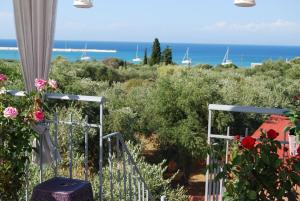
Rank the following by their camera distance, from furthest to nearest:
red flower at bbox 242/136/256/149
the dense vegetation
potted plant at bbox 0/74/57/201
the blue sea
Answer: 1. the blue sea
2. the dense vegetation
3. potted plant at bbox 0/74/57/201
4. red flower at bbox 242/136/256/149

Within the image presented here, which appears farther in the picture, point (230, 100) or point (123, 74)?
point (123, 74)

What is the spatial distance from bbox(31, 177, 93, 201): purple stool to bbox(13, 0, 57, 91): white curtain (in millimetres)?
898

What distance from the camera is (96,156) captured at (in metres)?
8.45

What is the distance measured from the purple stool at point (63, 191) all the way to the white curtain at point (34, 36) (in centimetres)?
90

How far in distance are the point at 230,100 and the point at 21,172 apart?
7.75 metres

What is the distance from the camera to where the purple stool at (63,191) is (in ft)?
7.80

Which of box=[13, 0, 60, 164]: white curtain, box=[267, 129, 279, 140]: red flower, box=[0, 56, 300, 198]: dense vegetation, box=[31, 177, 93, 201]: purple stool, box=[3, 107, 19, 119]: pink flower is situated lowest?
box=[0, 56, 300, 198]: dense vegetation

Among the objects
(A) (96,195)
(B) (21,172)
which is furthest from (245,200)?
(A) (96,195)

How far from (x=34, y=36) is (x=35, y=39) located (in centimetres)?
2

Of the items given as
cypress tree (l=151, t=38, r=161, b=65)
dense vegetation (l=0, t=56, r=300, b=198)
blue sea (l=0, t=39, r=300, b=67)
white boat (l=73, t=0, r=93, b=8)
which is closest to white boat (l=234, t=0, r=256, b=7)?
white boat (l=73, t=0, r=93, b=8)

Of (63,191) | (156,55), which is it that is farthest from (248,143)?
(156,55)

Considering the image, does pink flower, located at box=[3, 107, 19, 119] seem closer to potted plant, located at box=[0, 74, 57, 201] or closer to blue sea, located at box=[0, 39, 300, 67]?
potted plant, located at box=[0, 74, 57, 201]

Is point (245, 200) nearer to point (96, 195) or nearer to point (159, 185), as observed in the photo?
point (96, 195)

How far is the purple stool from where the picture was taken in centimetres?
238
